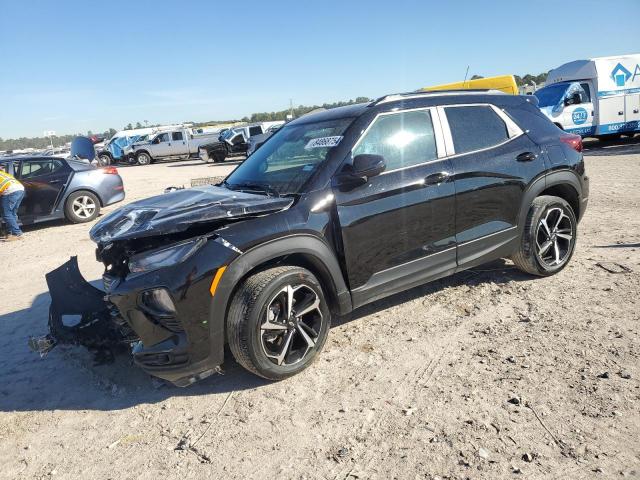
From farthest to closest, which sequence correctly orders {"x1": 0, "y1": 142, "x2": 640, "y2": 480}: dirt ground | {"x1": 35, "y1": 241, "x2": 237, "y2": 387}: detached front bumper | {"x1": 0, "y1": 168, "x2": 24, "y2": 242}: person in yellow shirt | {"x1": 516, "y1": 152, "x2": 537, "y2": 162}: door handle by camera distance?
{"x1": 0, "y1": 168, "x2": 24, "y2": 242}: person in yellow shirt, {"x1": 516, "y1": 152, "x2": 537, "y2": 162}: door handle, {"x1": 35, "y1": 241, "x2": 237, "y2": 387}: detached front bumper, {"x1": 0, "y1": 142, "x2": 640, "y2": 480}: dirt ground

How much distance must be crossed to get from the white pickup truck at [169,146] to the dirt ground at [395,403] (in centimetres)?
2670

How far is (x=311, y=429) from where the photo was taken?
2736mm

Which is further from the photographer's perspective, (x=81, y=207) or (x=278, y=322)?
(x=81, y=207)

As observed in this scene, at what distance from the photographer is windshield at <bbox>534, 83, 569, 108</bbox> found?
53.3 feet

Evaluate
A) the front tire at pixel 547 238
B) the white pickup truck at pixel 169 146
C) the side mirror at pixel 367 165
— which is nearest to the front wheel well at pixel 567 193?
the front tire at pixel 547 238

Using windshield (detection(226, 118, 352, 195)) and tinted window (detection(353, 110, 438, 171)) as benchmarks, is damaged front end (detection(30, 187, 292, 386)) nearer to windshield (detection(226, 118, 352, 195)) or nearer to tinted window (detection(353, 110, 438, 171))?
windshield (detection(226, 118, 352, 195))

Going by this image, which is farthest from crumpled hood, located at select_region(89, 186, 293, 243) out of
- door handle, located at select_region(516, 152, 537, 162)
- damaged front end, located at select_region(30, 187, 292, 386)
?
door handle, located at select_region(516, 152, 537, 162)

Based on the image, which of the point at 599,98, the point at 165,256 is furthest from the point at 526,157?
the point at 599,98

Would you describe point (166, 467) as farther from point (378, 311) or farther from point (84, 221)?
point (84, 221)

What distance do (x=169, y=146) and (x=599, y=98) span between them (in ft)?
78.5

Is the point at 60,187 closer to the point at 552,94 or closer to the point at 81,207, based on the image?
the point at 81,207

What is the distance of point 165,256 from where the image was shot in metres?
2.91

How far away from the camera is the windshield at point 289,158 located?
143 inches

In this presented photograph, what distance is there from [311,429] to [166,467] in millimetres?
818
